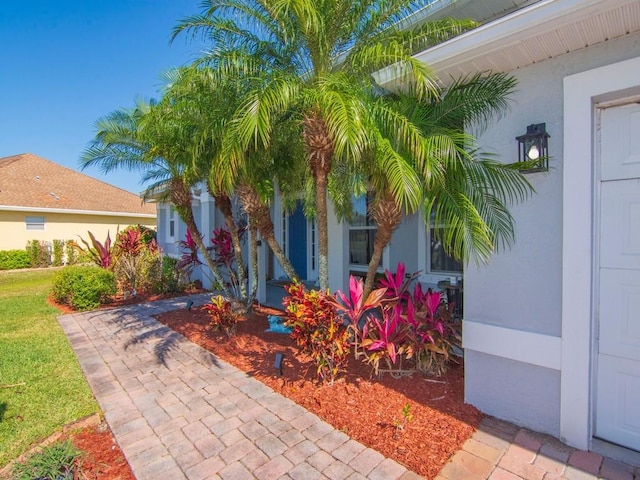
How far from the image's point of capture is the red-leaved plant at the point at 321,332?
4.49 m

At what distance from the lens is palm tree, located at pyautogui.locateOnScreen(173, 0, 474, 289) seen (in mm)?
3938

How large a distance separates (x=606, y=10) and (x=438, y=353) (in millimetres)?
4133

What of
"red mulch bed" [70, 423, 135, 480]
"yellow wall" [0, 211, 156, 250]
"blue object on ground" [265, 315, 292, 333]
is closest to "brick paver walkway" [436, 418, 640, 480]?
"red mulch bed" [70, 423, 135, 480]

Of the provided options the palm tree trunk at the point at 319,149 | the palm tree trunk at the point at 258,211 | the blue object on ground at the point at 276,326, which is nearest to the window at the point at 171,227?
the blue object on ground at the point at 276,326

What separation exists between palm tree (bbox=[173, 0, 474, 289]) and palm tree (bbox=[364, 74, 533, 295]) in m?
0.27

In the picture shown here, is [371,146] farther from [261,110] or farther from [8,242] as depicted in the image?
[8,242]

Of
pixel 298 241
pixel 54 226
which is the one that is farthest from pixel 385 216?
pixel 54 226

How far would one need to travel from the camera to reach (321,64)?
15.8 ft

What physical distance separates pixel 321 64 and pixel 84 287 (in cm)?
946

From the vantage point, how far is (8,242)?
2083 centimetres

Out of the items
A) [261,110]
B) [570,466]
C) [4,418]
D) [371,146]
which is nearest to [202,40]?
[261,110]

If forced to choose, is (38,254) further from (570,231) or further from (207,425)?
(570,231)

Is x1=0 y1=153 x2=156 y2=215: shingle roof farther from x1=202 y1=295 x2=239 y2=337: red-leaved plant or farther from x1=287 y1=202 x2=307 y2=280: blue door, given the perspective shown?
x1=202 y1=295 x2=239 y2=337: red-leaved plant

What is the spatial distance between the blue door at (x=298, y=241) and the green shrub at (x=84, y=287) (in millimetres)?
6266
